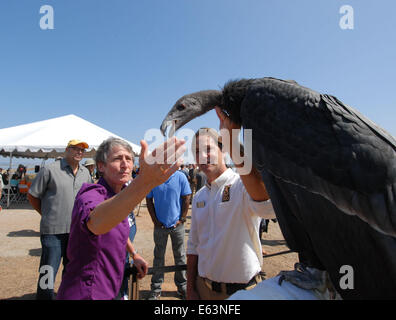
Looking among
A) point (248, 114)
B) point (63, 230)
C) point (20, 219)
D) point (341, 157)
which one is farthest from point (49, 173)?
point (20, 219)

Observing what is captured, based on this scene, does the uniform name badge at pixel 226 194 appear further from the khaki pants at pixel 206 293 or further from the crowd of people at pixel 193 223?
the khaki pants at pixel 206 293

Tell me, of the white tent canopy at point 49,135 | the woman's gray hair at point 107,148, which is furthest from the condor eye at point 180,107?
the white tent canopy at point 49,135

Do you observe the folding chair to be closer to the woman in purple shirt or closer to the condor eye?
the condor eye

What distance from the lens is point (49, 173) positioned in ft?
13.0

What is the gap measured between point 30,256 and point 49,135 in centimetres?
853

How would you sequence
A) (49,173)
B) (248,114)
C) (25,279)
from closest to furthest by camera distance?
(248,114) → (49,173) → (25,279)

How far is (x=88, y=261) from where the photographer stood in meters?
1.69

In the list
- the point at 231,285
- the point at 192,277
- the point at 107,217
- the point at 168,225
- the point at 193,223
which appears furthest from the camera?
the point at 168,225

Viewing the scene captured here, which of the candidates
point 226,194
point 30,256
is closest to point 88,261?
point 226,194

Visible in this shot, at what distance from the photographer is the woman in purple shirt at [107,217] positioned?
54.6 inches

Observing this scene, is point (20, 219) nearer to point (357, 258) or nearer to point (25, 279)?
point (25, 279)

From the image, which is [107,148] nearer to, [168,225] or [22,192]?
[168,225]

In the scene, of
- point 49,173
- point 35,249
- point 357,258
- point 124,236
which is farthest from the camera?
point 35,249
